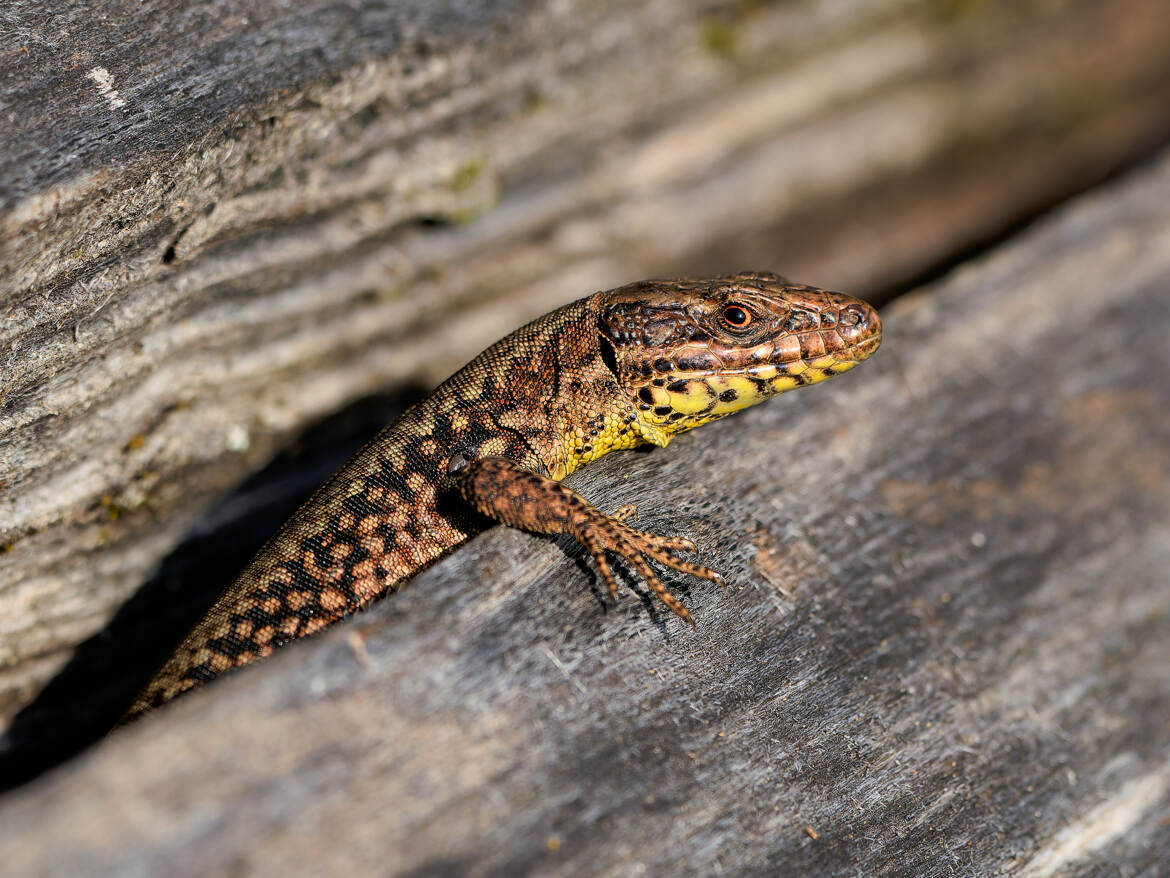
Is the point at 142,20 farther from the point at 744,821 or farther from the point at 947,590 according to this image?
the point at 947,590

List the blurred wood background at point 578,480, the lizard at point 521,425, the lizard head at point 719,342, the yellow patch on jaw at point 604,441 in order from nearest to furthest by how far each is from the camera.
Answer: the blurred wood background at point 578,480 < the lizard at point 521,425 < the lizard head at point 719,342 < the yellow patch on jaw at point 604,441

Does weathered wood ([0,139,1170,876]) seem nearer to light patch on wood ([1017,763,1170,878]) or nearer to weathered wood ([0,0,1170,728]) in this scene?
light patch on wood ([1017,763,1170,878])

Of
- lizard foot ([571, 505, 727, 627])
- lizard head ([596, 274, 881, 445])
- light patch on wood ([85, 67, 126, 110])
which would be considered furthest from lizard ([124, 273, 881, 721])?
light patch on wood ([85, 67, 126, 110])

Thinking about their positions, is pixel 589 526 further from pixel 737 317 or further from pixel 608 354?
pixel 737 317

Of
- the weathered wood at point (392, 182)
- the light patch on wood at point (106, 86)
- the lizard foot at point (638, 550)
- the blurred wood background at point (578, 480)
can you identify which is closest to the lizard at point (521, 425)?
the lizard foot at point (638, 550)

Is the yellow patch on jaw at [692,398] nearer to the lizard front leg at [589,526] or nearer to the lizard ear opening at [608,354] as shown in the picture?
the lizard ear opening at [608,354]

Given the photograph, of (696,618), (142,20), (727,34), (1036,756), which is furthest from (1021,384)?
(142,20)
